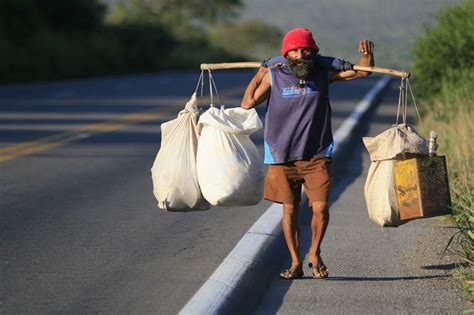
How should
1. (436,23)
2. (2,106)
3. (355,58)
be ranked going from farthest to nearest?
(355,58) < (2,106) < (436,23)

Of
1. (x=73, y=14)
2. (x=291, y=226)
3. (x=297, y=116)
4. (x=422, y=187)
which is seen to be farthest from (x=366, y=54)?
(x=73, y=14)

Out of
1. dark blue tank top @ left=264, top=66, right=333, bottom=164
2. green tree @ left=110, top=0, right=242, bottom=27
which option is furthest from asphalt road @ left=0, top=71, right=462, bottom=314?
green tree @ left=110, top=0, right=242, bottom=27

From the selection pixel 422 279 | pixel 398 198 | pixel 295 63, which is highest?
pixel 295 63

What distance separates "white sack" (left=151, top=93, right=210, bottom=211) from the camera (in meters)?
8.39

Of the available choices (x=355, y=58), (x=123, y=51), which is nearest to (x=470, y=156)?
(x=355, y=58)

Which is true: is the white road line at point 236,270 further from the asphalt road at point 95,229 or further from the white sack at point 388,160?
the white sack at point 388,160

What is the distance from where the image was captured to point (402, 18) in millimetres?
27625

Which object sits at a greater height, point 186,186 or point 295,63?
point 295,63

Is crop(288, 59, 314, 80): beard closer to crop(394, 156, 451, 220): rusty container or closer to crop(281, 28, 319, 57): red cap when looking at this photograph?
crop(281, 28, 319, 57): red cap

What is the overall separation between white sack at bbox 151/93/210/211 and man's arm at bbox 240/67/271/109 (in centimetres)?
43

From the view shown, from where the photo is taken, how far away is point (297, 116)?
26.6 ft

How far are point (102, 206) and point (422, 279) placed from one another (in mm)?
4299

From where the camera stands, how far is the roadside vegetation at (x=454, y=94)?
9062mm

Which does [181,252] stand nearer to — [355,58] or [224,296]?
[224,296]
